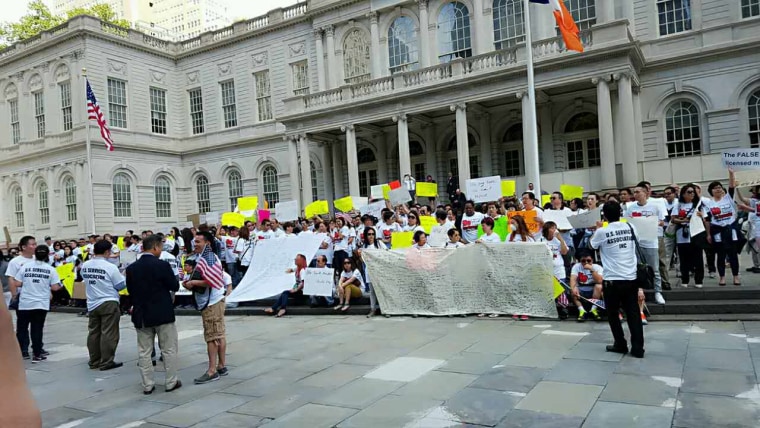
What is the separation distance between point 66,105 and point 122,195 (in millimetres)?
6650

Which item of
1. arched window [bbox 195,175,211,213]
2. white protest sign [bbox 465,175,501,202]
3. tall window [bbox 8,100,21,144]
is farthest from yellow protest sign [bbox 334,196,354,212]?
tall window [bbox 8,100,21,144]

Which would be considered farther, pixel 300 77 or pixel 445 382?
pixel 300 77

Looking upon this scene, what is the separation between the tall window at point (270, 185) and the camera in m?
33.8

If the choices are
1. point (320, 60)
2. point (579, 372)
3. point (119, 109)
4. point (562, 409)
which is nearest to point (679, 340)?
point (579, 372)

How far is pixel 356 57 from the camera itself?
30172 mm

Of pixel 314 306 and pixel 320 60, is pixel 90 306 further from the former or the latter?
pixel 320 60

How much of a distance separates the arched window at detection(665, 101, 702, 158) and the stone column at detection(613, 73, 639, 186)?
3452 millimetres

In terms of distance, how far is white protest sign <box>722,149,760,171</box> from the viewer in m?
10.7

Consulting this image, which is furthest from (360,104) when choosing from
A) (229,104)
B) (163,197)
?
(163,197)

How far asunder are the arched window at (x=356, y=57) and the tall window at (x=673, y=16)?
14.6 m

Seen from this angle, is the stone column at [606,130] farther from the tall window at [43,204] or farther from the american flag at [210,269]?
the tall window at [43,204]

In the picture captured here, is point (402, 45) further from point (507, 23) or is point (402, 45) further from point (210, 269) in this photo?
point (210, 269)

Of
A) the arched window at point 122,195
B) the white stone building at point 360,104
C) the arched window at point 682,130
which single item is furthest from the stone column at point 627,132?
the arched window at point 122,195

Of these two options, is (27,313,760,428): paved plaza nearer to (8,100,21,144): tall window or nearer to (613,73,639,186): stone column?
(613,73,639,186): stone column
